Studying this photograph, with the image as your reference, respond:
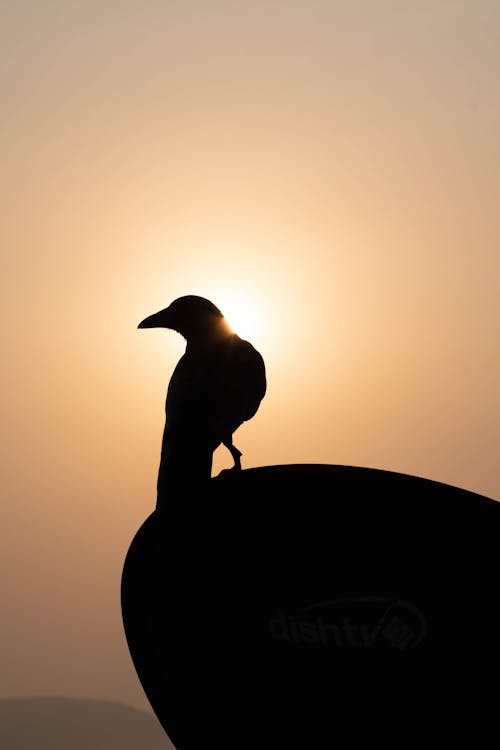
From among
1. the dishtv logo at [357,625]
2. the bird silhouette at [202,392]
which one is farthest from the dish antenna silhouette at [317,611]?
the bird silhouette at [202,392]

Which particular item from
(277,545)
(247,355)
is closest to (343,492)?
(277,545)

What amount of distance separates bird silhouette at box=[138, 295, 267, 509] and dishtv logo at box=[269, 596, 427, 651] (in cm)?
177

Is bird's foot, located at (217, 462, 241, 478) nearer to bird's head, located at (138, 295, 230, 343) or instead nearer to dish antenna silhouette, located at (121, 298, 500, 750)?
dish antenna silhouette, located at (121, 298, 500, 750)

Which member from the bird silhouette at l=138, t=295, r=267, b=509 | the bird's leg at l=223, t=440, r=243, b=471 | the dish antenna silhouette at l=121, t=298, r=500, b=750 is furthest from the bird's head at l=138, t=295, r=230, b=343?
the dish antenna silhouette at l=121, t=298, r=500, b=750

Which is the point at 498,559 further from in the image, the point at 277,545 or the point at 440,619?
the point at 277,545

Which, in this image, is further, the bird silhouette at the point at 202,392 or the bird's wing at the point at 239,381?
the bird's wing at the point at 239,381

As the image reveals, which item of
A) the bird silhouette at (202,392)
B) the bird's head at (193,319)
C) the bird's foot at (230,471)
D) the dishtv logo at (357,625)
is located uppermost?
the bird's head at (193,319)

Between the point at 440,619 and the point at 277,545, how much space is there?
4.00 feet

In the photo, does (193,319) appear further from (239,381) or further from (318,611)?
(318,611)

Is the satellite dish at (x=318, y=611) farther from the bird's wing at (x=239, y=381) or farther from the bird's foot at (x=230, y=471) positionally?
the bird's wing at (x=239, y=381)

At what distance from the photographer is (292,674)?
22.2 feet

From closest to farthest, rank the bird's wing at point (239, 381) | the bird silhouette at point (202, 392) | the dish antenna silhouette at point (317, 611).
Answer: the dish antenna silhouette at point (317, 611)
the bird silhouette at point (202, 392)
the bird's wing at point (239, 381)

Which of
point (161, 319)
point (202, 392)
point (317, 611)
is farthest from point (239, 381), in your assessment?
point (317, 611)

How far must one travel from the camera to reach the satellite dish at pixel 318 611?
6695 millimetres
